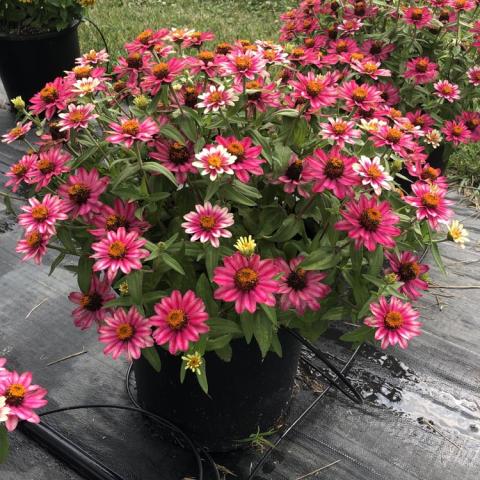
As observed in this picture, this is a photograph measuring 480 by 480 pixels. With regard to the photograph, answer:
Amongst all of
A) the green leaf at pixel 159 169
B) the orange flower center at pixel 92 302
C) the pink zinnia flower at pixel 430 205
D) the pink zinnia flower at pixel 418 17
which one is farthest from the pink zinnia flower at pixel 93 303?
the pink zinnia flower at pixel 418 17

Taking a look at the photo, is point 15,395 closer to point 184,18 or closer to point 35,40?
point 35,40

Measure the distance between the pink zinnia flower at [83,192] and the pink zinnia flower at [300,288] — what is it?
0.31 metres

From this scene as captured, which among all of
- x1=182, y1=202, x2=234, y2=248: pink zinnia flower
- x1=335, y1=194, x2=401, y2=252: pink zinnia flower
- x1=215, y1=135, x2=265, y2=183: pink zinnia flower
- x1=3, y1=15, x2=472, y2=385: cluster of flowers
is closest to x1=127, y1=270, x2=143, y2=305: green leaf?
x1=3, y1=15, x2=472, y2=385: cluster of flowers

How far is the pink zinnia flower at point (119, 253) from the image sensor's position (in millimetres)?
769

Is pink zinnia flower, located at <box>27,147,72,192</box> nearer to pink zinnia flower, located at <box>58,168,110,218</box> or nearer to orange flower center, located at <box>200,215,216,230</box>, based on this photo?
pink zinnia flower, located at <box>58,168,110,218</box>

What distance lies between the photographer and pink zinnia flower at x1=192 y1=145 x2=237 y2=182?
2.65ft

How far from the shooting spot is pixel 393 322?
0.86 metres

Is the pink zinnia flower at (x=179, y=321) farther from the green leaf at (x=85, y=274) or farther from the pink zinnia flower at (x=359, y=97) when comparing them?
the pink zinnia flower at (x=359, y=97)

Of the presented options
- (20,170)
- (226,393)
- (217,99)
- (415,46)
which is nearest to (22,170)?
(20,170)

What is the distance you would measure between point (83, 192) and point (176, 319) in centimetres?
27

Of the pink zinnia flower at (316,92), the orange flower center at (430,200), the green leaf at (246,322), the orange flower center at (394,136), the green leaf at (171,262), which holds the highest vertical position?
the pink zinnia flower at (316,92)

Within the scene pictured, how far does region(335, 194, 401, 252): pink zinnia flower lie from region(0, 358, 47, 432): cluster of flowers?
0.51 m

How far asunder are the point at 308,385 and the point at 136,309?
0.67 meters

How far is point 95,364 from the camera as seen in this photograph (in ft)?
4.53
